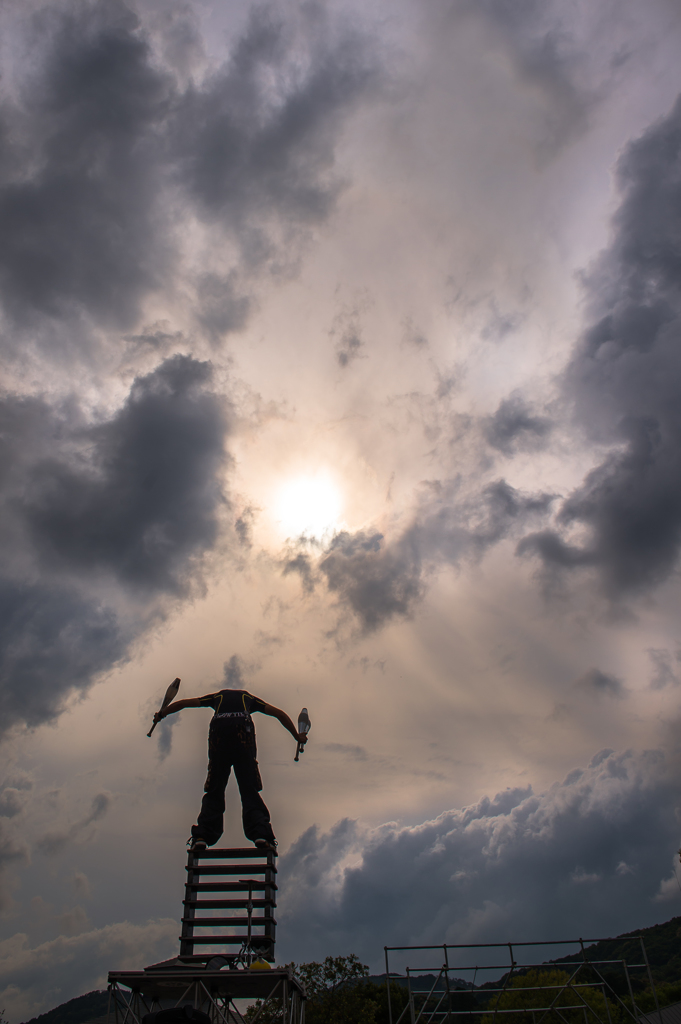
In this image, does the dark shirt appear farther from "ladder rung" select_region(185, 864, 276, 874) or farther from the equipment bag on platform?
the equipment bag on platform

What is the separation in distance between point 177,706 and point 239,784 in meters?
2.62

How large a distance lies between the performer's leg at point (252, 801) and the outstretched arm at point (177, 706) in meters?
1.93

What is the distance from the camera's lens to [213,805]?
15.5 m

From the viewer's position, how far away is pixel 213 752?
16.1 m

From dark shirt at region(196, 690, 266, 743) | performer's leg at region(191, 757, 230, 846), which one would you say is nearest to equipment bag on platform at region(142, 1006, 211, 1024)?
performer's leg at region(191, 757, 230, 846)

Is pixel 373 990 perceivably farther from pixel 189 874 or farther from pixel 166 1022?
pixel 166 1022

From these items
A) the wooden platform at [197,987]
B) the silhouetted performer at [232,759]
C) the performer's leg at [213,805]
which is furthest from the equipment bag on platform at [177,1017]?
the performer's leg at [213,805]

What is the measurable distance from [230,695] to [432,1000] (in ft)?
43.4

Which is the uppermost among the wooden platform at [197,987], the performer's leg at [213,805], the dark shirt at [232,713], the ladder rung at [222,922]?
the dark shirt at [232,713]

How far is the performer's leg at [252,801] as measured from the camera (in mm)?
14867

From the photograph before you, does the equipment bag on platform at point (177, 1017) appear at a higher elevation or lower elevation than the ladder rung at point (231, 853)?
lower

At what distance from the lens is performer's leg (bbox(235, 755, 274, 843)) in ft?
48.8

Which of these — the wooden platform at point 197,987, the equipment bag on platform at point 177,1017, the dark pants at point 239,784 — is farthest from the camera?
the dark pants at point 239,784

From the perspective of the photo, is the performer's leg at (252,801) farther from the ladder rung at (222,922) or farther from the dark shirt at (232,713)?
the ladder rung at (222,922)
